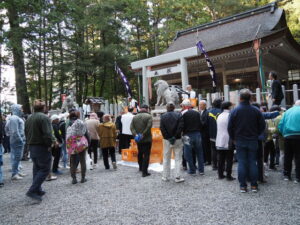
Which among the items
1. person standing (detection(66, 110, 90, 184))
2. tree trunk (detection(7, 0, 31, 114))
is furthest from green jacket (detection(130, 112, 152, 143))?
tree trunk (detection(7, 0, 31, 114))

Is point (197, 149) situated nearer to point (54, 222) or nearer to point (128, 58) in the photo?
point (54, 222)

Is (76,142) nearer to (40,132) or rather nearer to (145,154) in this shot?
(40,132)

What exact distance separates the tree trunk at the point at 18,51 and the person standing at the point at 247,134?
46.2 feet

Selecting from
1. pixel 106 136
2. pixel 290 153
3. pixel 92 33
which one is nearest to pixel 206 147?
pixel 290 153

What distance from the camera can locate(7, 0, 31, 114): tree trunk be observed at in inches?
573

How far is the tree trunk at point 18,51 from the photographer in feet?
47.8

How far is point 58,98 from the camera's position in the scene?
64.2ft

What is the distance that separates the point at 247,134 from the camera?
13.9 ft

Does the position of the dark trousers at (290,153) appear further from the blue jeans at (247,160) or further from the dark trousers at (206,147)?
the dark trousers at (206,147)

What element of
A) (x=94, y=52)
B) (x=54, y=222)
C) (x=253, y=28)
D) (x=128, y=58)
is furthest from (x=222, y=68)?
(x=54, y=222)

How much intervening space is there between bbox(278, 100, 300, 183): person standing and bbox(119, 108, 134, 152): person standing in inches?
206

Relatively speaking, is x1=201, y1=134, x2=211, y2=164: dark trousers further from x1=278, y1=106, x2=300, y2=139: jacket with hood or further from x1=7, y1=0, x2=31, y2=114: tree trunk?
x1=7, y1=0, x2=31, y2=114: tree trunk

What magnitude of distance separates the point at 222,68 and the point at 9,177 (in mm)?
11859

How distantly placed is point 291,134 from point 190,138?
198 centimetres
